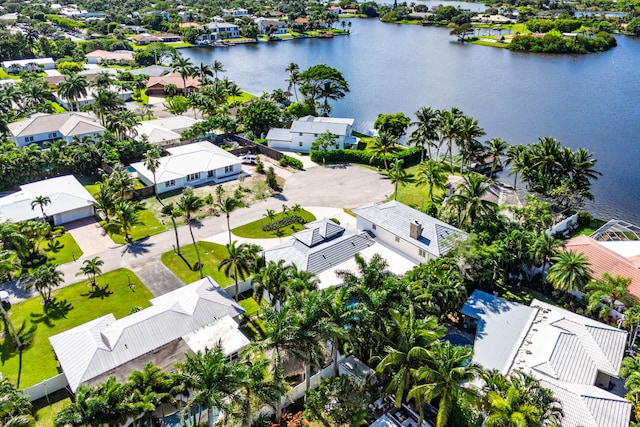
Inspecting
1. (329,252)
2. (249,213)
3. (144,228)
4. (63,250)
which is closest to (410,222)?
(329,252)

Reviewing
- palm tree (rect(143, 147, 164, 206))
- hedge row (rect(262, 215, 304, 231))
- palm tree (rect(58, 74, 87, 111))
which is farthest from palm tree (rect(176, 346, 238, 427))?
palm tree (rect(58, 74, 87, 111))

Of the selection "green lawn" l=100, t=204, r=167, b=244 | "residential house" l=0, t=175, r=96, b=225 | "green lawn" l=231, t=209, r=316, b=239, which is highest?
"residential house" l=0, t=175, r=96, b=225

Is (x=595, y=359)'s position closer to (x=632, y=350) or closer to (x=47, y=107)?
(x=632, y=350)

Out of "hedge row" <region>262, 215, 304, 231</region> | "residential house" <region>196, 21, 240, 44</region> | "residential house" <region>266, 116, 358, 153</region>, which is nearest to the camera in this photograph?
"hedge row" <region>262, 215, 304, 231</region>

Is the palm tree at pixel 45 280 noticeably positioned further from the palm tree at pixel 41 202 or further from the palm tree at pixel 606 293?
the palm tree at pixel 606 293

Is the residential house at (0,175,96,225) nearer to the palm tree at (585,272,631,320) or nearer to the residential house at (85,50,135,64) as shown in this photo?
the palm tree at (585,272,631,320)

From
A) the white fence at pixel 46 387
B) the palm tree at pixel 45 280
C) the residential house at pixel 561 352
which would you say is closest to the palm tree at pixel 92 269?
the palm tree at pixel 45 280

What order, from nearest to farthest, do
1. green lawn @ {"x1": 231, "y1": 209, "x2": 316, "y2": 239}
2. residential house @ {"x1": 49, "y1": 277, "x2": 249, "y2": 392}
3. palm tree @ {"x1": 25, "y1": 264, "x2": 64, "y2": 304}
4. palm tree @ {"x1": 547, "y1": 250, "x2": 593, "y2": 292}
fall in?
residential house @ {"x1": 49, "y1": 277, "x2": 249, "y2": 392}
palm tree @ {"x1": 547, "y1": 250, "x2": 593, "y2": 292}
palm tree @ {"x1": 25, "y1": 264, "x2": 64, "y2": 304}
green lawn @ {"x1": 231, "y1": 209, "x2": 316, "y2": 239}
